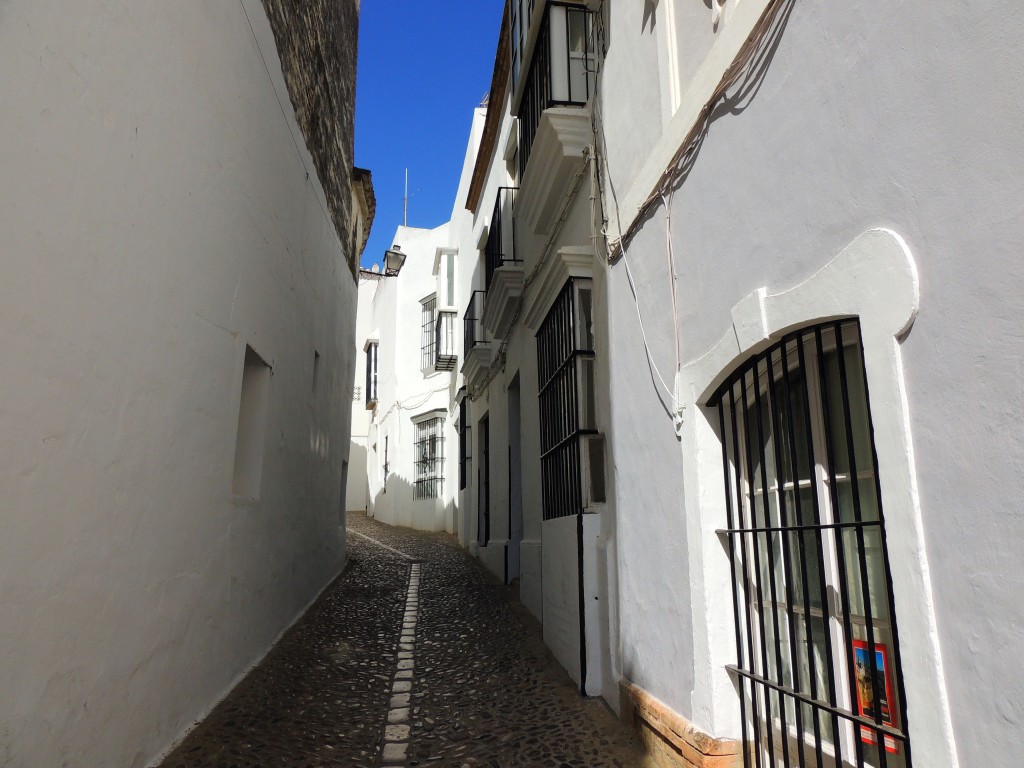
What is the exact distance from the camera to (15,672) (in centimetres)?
241

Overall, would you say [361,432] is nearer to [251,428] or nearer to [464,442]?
[464,442]

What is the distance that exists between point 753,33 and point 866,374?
4.64 ft

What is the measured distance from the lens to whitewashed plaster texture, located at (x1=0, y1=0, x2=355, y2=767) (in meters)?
2.45

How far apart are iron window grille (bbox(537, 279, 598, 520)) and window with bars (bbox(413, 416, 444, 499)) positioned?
12.0m

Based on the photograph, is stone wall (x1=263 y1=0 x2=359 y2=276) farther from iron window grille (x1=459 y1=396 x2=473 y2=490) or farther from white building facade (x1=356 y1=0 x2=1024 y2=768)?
iron window grille (x1=459 y1=396 x2=473 y2=490)

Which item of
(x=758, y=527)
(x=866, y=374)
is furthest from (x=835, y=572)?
(x=866, y=374)

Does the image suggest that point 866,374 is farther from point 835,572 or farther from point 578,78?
point 578,78

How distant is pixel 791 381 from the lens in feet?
9.41

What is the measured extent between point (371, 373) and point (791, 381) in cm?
2373

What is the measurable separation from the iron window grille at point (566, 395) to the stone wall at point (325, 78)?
299 centimetres

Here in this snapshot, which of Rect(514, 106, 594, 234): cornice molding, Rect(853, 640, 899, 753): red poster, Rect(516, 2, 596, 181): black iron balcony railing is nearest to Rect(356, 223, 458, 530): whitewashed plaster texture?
Rect(514, 106, 594, 234): cornice molding

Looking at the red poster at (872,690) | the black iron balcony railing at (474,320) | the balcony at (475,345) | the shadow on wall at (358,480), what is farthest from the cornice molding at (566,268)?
the shadow on wall at (358,480)

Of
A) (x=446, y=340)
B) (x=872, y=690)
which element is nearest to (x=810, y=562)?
(x=872, y=690)

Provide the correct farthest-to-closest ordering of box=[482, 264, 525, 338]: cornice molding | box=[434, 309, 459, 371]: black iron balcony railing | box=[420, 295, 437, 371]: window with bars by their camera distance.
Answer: box=[420, 295, 437, 371]: window with bars
box=[434, 309, 459, 371]: black iron balcony railing
box=[482, 264, 525, 338]: cornice molding
